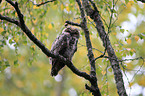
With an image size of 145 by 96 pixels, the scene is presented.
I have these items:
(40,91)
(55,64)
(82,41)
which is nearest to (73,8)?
(82,41)

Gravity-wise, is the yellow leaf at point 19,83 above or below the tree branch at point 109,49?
above

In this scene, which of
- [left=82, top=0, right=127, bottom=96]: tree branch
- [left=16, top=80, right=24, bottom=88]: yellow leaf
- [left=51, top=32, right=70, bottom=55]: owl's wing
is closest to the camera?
[left=82, top=0, right=127, bottom=96]: tree branch

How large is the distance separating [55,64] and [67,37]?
1.92 feet

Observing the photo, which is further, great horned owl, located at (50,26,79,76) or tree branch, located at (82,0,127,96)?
great horned owl, located at (50,26,79,76)

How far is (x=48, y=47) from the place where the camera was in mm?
3988

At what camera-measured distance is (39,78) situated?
→ 8.45 m

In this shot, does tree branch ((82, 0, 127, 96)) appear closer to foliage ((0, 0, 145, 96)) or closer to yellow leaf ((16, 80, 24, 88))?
foliage ((0, 0, 145, 96))

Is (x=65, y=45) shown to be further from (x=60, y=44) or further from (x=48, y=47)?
(x=48, y=47)

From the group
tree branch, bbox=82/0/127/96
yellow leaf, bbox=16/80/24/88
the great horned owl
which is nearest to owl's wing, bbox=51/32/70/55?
the great horned owl

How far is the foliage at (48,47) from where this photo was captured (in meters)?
3.06

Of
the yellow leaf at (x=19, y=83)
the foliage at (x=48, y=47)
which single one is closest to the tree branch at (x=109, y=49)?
the foliage at (x=48, y=47)

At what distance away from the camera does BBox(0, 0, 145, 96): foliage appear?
10.0 ft

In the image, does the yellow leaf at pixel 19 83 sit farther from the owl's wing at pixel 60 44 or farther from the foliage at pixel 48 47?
the owl's wing at pixel 60 44

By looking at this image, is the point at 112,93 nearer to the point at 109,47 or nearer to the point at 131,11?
the point at 109,47
